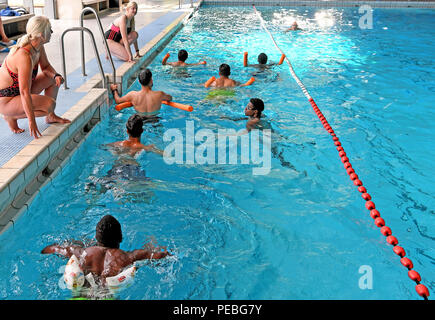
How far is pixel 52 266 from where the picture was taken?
314 cm

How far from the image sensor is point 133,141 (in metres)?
4.63

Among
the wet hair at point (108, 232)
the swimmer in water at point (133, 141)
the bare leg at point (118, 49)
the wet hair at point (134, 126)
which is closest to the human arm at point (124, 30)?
the bare leg at point (118, 49)

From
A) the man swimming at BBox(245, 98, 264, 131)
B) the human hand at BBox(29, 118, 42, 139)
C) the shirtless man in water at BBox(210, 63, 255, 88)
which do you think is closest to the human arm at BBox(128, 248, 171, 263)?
the human hand at BBox(29, 118, 42, 139)

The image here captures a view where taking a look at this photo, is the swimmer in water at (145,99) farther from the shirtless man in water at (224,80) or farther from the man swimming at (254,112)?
the shirtless man in water at (224,80)

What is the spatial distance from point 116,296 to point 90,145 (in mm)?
2812

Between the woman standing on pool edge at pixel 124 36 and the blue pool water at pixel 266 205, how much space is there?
739 millimetres

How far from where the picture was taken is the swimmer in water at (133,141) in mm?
4512

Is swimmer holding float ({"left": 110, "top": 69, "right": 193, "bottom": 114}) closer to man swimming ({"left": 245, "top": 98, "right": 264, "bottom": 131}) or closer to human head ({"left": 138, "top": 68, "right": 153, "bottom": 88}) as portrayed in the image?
human head ({"left": 138, "top": 68, "right": 153, "bottom": 88})

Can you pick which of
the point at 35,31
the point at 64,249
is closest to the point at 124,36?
the point at 35,31

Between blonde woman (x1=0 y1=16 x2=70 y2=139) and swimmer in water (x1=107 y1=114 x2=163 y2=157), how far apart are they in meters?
0.69

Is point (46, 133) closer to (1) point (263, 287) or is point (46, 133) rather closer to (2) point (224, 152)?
(2) point (224, 152)

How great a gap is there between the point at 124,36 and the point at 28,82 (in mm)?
3967

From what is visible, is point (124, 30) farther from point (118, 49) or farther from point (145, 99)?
point (145, 99)
